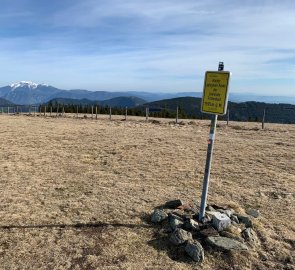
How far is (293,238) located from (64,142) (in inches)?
466

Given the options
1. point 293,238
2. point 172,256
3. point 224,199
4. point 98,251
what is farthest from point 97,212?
point 293,238

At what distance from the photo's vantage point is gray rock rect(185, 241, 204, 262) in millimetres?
6062

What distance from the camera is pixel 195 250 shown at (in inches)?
241

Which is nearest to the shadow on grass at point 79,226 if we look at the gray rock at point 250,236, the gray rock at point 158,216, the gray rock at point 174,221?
the gray rock at point 158,216

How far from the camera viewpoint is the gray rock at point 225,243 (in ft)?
20.9

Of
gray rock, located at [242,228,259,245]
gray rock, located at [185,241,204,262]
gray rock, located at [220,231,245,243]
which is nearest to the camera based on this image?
gray rock, located at [185,241,204,262]

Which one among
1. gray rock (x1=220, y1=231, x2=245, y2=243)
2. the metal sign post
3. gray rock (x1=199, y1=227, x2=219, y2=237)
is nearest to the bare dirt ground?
gray rock (x1=220, y1=231, x2=245, y2=243)

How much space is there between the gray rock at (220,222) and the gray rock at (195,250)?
0.76 m

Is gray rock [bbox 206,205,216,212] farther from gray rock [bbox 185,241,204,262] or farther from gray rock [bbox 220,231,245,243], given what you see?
gray rock [bbox 185,241,204,262]

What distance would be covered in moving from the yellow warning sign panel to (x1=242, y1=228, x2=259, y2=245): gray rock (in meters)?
2.17

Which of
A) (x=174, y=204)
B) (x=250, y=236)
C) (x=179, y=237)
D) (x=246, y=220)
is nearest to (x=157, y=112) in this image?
(x=174, y=204)

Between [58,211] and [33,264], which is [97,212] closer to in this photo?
[58,211]

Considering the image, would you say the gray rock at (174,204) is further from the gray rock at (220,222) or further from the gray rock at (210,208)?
the gray rock at (220,222)

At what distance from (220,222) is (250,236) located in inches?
22.0
